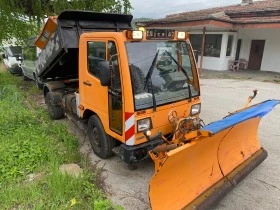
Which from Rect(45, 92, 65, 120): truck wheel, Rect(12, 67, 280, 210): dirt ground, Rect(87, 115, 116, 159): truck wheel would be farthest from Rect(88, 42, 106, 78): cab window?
Rect(45, 92, 65, 120): truck wheel

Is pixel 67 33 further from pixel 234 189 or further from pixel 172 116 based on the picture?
pixel 234 189

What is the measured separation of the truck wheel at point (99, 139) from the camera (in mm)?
4117

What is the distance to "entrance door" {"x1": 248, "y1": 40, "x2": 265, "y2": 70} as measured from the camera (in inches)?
655

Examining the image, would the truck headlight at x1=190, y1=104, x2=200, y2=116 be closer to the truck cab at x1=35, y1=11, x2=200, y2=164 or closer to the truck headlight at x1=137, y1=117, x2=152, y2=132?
the truck cab at x1=35, y1=11, x2=200, y2=164

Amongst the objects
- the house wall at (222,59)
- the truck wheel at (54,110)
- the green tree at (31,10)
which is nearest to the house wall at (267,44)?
the house wall at (222,59)

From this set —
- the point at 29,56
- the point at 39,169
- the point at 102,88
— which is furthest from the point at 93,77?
the point at 29,56


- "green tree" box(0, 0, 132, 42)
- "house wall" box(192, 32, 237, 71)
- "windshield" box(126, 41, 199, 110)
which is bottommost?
"house wall" box(192, 32, 237, 71)

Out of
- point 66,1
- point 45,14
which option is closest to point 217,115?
point 66,1

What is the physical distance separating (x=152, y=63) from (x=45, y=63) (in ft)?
11.6

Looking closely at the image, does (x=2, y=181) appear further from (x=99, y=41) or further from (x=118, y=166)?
(x=99, y=41)

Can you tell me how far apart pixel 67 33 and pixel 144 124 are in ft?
9.53

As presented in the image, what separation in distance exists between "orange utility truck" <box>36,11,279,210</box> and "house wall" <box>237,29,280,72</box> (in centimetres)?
1417

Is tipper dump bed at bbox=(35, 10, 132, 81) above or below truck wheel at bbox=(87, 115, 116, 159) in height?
above

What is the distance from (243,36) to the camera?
17.1 meters
